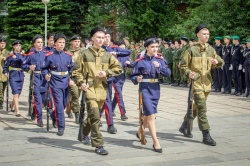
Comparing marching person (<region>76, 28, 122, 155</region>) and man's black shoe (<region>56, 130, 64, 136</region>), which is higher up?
marching person (<region>76, 28, 122, 155</region>)

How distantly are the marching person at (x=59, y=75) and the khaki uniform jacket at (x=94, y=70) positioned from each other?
5.47ft

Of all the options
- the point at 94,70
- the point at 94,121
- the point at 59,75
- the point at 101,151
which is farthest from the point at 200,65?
the point at 59,75

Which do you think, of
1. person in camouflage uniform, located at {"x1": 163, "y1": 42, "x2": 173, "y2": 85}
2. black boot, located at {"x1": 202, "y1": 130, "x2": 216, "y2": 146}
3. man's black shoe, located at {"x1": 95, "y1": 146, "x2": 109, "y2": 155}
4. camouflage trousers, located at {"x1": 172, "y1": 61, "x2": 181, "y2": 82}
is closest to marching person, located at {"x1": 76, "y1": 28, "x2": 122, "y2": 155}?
man's black shoe, located at {"x1": 95, "y1": 146, "x2": 109, "y2": 155}

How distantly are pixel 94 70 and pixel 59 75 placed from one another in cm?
189

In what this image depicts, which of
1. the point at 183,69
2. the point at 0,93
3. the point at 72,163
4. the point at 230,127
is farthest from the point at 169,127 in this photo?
the point at 0,93

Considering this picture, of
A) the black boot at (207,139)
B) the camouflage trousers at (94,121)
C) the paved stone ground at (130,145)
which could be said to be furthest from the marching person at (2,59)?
the black boot at (207,139)

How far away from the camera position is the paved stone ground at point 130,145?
7.50 m

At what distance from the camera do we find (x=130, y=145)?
28.4 ft

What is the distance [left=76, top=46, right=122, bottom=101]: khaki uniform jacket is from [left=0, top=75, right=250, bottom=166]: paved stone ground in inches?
38.5

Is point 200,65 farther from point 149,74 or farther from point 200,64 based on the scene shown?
point 149,74

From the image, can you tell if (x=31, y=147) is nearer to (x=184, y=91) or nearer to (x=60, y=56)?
(x=60, y=56)

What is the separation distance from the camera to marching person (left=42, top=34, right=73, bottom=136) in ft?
31.7

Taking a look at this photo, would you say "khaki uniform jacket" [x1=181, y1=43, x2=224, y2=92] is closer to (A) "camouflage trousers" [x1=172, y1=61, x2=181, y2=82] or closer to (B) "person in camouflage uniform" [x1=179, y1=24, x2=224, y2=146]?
(B) "person in camouflage uniform" [x1=179, y1=24, x2=224, y2=146]

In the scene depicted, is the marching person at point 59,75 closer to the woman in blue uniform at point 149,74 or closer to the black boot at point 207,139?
the woman in blue uniform at point 149,74
